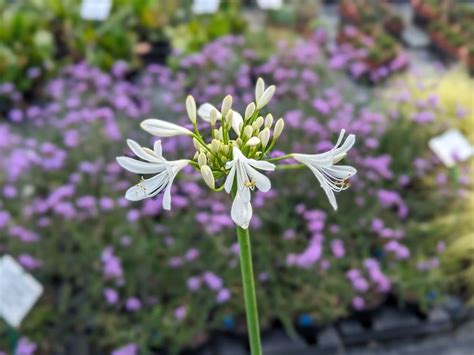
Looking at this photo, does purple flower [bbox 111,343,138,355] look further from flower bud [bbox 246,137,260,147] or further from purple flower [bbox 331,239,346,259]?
flower bud [bbox 246,137,260,147]

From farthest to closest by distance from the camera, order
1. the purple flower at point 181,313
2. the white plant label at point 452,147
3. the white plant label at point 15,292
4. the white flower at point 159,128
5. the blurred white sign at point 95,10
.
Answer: the blurred white sign at point 95,10 → the white plant label at point 452,147 → the purple flower at point 181,313 → the white plant label at point 15,292 → the white flower at point 159,128

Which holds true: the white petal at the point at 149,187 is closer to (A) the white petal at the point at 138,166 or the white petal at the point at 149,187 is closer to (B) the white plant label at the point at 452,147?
(A) the white petal at the point at 138,166

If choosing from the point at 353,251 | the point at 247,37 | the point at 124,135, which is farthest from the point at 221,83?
the point at 353,251

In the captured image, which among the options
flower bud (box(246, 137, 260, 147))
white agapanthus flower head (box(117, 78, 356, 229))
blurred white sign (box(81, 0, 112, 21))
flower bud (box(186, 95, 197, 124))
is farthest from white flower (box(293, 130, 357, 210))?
blurred white sign (box(81, 0, 112, 21))

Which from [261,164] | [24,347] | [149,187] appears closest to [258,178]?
[261,164]

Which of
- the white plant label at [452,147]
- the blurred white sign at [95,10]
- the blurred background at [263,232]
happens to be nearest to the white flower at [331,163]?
the blurred background at [263,232]

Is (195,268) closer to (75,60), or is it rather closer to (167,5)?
(75,60)
